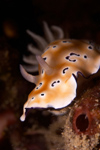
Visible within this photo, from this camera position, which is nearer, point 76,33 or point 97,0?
point 97,0

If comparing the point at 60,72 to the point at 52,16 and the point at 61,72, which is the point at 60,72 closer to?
the point at 61,72

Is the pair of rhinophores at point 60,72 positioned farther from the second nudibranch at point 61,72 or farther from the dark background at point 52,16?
the dark background at point 52,16

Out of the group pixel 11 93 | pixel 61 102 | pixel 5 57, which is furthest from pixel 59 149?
pixel 5 57

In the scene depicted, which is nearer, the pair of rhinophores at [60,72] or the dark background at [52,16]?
the pair of rhinophores at [60,72]

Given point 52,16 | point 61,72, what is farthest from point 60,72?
point 52,16

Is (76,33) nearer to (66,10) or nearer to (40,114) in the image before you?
(66,10)

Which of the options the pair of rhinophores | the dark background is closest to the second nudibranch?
the pair of rhinophores

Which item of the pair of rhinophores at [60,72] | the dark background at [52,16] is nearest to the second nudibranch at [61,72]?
the pair of rhinophores at [60,72]
